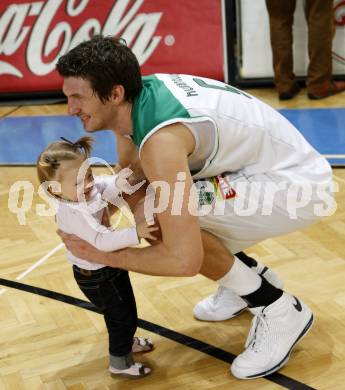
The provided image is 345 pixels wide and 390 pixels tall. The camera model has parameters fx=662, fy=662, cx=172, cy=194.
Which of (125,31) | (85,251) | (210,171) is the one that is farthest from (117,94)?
→ (125,31)

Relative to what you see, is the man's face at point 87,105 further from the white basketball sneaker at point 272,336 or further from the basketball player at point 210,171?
the white basketball sneaker at point 272,336

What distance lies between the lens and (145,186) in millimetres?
2584

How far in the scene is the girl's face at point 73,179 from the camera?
218cm

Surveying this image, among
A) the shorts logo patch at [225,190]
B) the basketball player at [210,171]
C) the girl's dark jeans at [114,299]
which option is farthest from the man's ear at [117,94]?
the girl's dark jeans at [114,299]

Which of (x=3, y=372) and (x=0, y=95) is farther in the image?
(x=0, y=95)

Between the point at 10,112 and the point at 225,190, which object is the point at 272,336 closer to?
the point at 225,190

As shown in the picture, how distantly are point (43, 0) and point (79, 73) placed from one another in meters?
4.39

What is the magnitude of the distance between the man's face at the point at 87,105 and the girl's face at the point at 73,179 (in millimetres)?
126

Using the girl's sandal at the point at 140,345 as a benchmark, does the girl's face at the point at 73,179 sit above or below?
above

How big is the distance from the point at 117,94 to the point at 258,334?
992 mm

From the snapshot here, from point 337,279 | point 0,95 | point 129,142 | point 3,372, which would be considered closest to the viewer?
point 3,372

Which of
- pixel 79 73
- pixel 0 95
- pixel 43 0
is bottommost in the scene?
pixel 0 95

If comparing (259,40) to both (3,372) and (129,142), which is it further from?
(3,372)

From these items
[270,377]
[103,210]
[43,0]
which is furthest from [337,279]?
[43,0]
